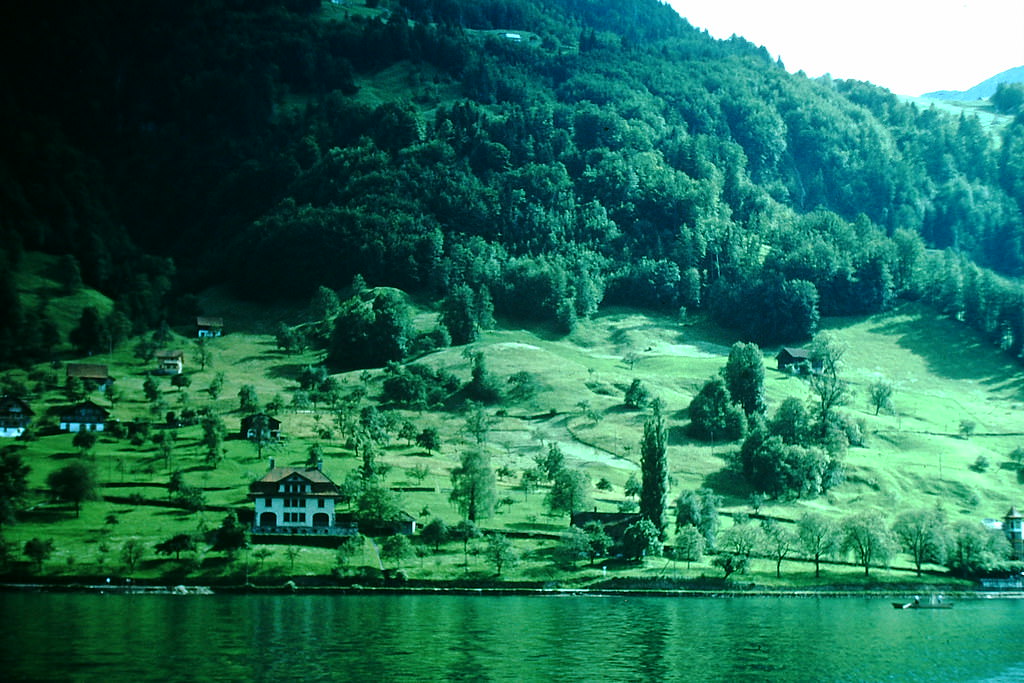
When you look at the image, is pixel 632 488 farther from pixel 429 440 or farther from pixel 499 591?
pixel 499 591

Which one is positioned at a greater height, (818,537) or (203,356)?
(203,356)

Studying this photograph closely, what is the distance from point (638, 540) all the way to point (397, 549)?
78.0 feet

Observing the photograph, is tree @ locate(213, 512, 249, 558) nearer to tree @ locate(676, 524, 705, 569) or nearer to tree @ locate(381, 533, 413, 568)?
tree @ locate(381, 533, 413, 568)

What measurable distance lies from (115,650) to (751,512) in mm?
81496

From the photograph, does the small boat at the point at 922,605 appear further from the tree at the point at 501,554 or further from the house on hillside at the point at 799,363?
the house on hillside at the point at 799,363

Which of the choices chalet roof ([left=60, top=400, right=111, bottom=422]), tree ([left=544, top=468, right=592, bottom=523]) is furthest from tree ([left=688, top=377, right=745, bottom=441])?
chalet roof ([left=60, top=400, right=111, bottom=422])

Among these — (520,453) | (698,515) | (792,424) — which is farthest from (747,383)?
(698,515)

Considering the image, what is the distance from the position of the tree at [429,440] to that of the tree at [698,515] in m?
33.1

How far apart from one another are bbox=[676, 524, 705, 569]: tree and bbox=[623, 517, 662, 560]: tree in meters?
2.80

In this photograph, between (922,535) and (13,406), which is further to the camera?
(13,406)

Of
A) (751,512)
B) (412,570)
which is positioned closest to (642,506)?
(751,512)

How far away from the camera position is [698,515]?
115 meters

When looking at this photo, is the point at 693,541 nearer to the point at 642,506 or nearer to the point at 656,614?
the point at 642,506

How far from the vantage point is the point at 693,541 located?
106m
